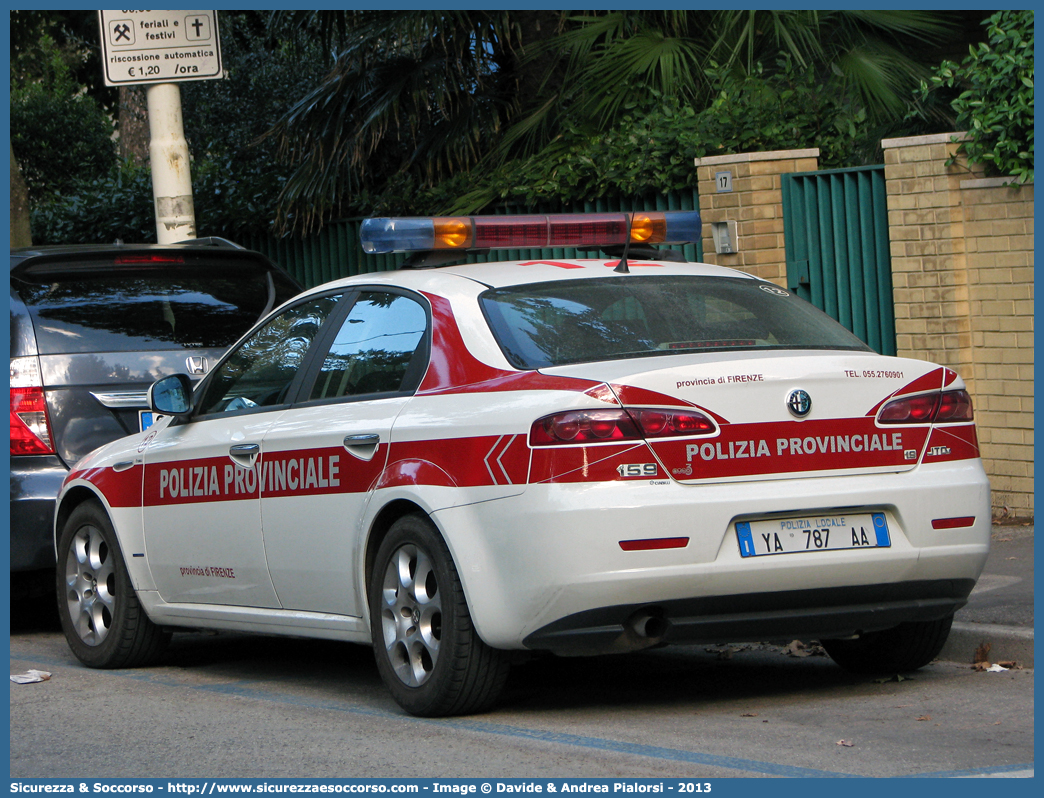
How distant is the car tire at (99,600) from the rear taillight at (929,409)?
3465 mm

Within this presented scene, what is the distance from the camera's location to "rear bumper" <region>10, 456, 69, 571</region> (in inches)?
292

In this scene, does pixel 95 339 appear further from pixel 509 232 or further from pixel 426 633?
pixel 426 633

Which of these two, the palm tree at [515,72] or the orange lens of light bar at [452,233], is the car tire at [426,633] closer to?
A: the orange lens of light bar at [452,233]

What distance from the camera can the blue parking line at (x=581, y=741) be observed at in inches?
172

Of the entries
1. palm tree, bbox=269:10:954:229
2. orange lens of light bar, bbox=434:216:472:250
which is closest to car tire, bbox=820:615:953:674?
orange lens of light bar, bbox=434:216:472:250

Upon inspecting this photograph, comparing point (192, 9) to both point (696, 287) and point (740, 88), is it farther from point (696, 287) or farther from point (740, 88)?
point (696, 287)

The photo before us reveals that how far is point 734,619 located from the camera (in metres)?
4.95

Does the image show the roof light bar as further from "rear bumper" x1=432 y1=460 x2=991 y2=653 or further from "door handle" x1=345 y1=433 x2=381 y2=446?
"rear bumper" x1=432 y1=460 x2=991 y2=653

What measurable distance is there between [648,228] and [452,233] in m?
0.90

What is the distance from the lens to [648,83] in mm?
11695

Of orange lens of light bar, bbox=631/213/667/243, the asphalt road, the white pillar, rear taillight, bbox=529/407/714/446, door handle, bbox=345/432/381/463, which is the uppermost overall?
the white pillar

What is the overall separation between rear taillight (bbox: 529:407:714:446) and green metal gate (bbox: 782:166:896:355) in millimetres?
4964

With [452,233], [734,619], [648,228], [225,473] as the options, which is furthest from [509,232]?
[734,619]

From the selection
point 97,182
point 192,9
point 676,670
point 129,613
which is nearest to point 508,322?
point 676,670
